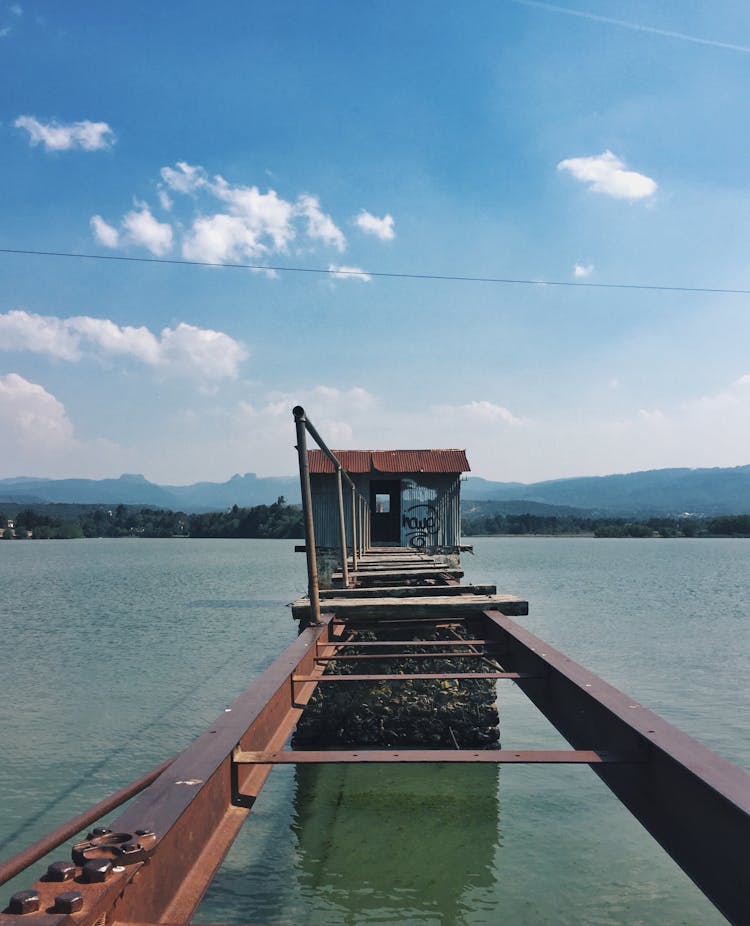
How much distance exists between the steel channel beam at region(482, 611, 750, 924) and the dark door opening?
21.1 meters

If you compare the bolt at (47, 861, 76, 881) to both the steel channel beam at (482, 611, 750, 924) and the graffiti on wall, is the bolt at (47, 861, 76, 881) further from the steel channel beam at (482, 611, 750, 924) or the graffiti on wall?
the graffiti on wall

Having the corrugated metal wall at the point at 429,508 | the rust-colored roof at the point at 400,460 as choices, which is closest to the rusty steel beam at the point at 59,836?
the rust-colored roof at the point at 400,460

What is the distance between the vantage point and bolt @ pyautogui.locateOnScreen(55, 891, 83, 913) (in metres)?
1.50

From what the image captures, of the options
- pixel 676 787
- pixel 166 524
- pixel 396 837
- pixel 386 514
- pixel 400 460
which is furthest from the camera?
pixel 166 524

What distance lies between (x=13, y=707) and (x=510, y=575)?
164 feet

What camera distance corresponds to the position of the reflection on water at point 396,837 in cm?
815

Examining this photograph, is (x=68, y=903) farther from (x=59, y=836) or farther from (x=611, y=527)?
(x=611, y=527)

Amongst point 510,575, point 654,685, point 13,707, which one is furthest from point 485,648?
point 510,575

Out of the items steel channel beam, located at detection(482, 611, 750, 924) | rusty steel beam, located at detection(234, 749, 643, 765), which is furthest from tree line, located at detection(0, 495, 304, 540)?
rusty steel beam, located at detection(234, 749, 643, 765)

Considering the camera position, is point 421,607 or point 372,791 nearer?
point 421,607

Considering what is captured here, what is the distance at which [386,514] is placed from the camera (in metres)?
32.0

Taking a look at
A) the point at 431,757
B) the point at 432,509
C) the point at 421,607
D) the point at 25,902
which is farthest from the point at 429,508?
the point at 25,902

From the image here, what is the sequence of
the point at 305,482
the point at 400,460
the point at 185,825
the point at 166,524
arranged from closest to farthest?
the point at 185,825
the point at 305,482
the point at 400,460
the point at 166,524

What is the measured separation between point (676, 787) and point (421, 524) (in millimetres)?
22159
